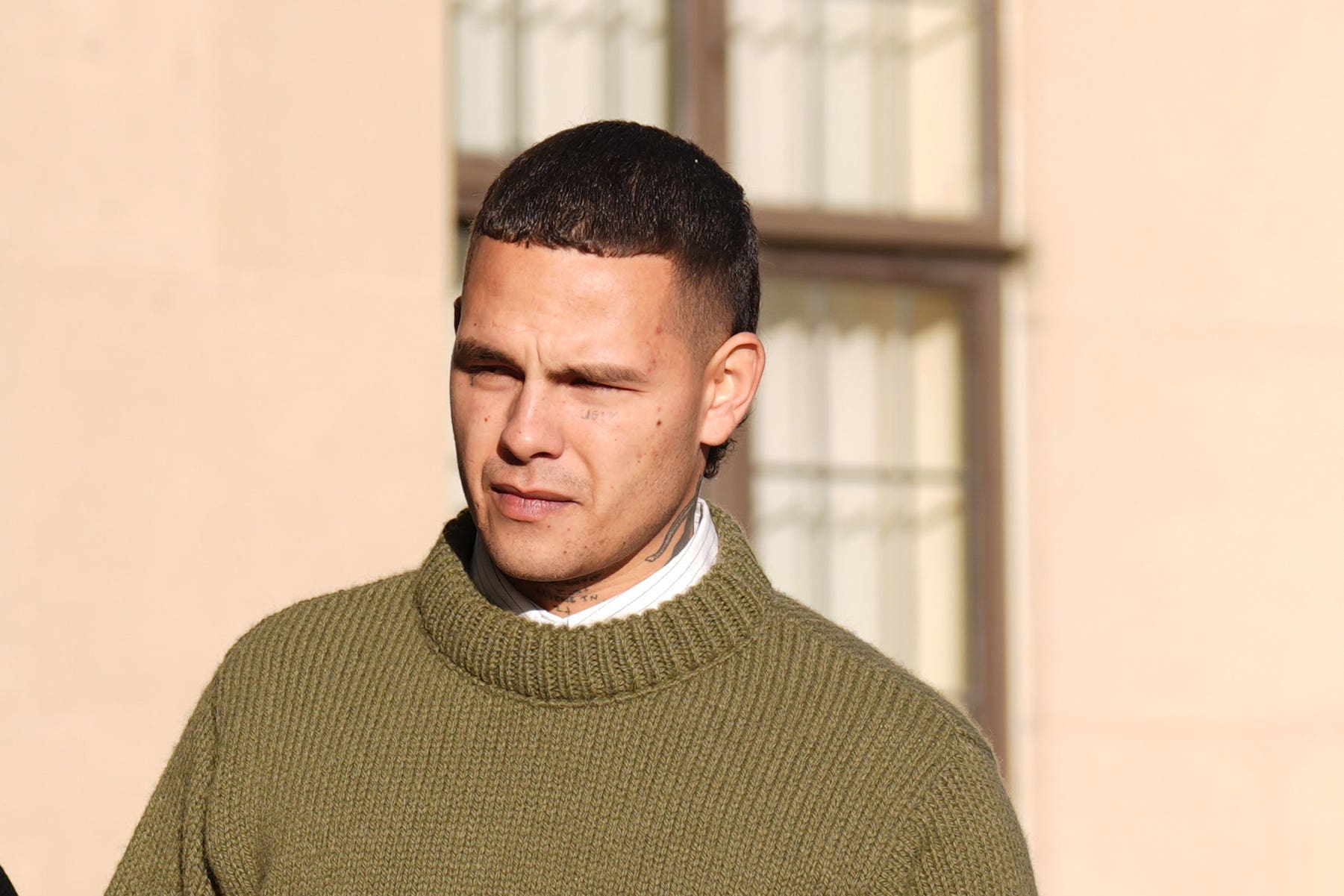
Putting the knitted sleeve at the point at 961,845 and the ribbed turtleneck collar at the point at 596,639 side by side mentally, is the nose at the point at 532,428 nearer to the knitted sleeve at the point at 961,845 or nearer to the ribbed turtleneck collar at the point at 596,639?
the ribbed turtleneck collar at the point at 596,639

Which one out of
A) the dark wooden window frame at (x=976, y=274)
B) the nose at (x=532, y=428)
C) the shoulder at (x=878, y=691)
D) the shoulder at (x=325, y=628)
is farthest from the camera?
the dark wooden window frame at (x=976, y=274)

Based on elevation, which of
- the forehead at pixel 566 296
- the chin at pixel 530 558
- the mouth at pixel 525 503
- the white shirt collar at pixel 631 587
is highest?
the forehead at pixel 566 296

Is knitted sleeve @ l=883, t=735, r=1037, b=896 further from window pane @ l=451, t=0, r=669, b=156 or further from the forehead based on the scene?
window pane @ l=451, t=0, r=669, b=156

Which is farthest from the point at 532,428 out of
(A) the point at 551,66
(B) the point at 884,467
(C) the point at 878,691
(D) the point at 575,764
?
(B) the point at 884,467

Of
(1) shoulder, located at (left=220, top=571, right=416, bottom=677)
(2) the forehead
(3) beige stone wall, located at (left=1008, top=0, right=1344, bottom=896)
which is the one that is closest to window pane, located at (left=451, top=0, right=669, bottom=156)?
(3) beige stone wall, located at (left=1008, top=0, right=1344, bottom=896)

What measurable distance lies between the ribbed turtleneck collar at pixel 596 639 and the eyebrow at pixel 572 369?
0.31 metres

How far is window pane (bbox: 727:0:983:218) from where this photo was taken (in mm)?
6227

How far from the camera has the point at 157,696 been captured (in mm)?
5109

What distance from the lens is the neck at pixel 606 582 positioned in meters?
2.54

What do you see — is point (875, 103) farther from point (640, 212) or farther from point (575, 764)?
point (575, 764)

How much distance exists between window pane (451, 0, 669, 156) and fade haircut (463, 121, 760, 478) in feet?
11.0

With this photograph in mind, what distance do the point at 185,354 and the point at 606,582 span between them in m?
2.90

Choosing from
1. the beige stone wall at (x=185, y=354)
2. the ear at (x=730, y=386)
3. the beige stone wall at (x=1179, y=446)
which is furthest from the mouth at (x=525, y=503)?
the beige stone wall at (x=1179, y=446)

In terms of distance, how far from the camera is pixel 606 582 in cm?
254
